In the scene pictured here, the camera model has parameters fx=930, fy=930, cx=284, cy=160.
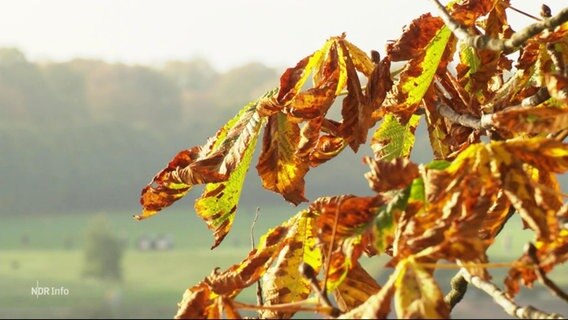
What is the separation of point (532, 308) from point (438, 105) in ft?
0.57

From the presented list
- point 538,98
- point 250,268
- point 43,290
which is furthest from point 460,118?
point 43,290

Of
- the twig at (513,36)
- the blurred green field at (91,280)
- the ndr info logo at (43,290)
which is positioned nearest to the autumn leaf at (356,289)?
the twig at (513,36)

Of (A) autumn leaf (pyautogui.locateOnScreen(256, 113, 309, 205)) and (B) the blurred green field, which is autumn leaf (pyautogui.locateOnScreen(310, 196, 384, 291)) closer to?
(A) autumn leaf (pyautogui.locateOnScreen(256, 113, 309, 205))

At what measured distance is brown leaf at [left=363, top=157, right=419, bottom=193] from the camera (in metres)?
0.31

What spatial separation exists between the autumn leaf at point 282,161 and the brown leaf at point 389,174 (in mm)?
151

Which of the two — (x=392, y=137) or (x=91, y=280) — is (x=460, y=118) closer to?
(x=392, y=137)

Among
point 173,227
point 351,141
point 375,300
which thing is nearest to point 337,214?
point 375,300

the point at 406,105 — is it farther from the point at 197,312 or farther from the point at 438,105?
the point at 197,312

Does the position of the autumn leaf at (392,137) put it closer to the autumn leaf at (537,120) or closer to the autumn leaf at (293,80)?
the autumn leaf at (293,80)

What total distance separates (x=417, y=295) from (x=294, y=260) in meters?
0.11

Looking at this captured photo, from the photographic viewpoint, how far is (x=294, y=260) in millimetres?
394

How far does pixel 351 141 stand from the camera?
1.49ft

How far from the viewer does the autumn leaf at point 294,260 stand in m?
0.39

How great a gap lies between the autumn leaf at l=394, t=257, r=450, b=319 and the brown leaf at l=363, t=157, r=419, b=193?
0.03 meters
